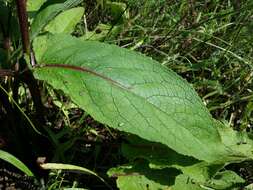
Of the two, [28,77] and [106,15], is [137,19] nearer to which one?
[106,15]

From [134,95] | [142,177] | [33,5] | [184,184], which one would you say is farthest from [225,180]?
[33,5]

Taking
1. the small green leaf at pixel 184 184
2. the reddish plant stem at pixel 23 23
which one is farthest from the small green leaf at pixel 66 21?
the small green leaf at pixel 184 184

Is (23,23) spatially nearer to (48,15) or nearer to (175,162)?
(48,15)

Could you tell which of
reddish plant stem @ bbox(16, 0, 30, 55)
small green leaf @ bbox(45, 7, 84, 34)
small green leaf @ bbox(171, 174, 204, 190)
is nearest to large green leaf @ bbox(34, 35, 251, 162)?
reddish plant stem @ bbox(16, 0, 30, 55)

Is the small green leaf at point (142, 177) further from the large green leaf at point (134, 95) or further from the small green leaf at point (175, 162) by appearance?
the large green leaf at point (134, 95)

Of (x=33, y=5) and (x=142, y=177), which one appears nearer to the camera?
(x=142, y=177)

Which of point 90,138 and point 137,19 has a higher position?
point 137,19

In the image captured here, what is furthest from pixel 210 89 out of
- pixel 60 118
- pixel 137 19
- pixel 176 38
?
pixel 60 118
